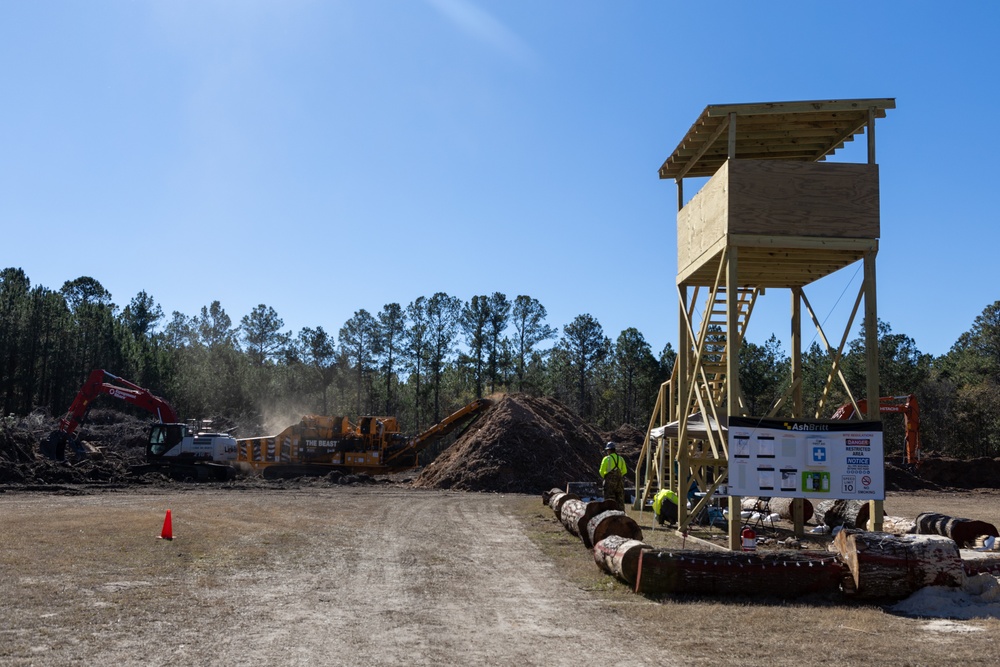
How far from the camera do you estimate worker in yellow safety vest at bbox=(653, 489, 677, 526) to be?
20.2 metres

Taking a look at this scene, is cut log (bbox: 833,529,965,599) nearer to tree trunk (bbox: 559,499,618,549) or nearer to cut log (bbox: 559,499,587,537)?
tree trunk (bbox: 559,499,618,549)

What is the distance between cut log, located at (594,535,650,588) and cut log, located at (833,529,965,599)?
113 inches

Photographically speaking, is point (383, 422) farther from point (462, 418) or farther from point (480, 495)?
point (480, 495)

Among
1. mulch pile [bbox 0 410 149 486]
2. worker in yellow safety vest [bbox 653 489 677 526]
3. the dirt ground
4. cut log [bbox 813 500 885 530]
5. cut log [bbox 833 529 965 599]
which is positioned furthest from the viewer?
Answer: mulch pile [bbox 0 410 149 486]

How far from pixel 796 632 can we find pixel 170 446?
36.0 m

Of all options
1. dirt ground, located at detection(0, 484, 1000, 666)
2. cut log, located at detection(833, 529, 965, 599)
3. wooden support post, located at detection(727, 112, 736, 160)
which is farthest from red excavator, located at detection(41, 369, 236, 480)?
cut log, located at detection(833, 529, 965, 599)

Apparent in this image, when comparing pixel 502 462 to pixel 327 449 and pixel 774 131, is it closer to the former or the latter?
pixel 327 449

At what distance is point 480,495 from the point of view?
3416 cm

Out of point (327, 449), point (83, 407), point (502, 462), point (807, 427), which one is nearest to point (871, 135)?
point (807, 427)

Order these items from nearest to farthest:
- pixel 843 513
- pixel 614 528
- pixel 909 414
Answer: pixel 614 528, pixel 843 513, pixel 909 414

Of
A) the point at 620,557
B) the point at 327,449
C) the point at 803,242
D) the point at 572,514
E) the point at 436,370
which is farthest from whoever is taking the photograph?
the point at 436,370

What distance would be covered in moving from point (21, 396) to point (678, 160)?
73.2 metres

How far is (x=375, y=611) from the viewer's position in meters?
10.1

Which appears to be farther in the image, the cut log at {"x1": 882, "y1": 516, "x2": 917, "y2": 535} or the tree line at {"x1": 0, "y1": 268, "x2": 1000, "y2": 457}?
the tree line at {"x1": 0, "y1": 268, "x2": 1000, "y2": 457}
